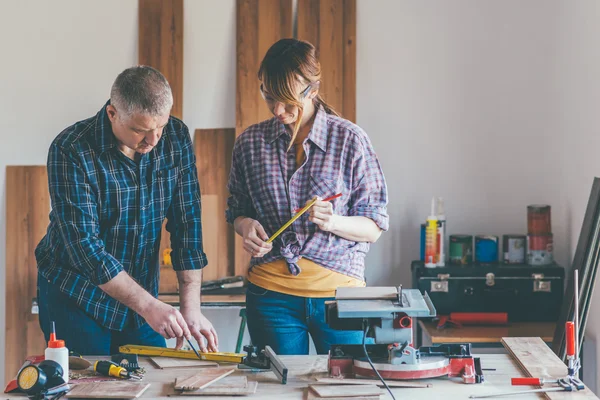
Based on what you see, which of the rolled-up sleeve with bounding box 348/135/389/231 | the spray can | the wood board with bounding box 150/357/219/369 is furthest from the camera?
the spray can

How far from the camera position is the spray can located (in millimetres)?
3559

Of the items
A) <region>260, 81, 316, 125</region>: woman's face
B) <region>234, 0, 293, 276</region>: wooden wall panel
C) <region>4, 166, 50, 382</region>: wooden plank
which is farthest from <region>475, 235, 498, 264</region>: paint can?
<region>4, 166, 50, 382</region>: wooden plank

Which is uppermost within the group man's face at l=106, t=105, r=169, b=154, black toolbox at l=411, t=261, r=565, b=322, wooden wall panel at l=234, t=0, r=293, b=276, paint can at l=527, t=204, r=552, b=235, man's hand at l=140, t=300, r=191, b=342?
wooden wall panel at l=234, t=0, r=293, b=276

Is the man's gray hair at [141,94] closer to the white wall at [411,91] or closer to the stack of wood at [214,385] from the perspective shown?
the stack of wood at [214,385]

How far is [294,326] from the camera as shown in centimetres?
231

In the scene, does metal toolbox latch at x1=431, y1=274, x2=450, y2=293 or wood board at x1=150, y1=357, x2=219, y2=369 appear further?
metal toolbox latch at x1=431, y1=274, x2=450, y2=293

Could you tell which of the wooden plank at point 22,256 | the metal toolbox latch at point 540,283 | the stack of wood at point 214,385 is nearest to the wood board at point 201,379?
the stack of wood at point 214,385

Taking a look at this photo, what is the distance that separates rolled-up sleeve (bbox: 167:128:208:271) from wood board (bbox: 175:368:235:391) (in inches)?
18.1

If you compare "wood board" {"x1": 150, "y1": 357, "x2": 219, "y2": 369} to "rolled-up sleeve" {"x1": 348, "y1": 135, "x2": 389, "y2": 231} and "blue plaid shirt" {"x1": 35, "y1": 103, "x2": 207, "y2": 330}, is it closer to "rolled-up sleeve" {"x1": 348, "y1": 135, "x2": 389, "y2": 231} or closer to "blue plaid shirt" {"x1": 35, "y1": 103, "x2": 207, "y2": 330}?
"blue plaid shirt" {"x1": 35, "y1": 103, "x2": 207, "y2": 330}

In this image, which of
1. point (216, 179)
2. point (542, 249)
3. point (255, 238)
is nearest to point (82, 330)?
point (255, 238)

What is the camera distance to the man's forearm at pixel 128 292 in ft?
7.00

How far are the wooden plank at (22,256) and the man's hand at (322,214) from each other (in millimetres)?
2022

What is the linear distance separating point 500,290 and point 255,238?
1590 millimetres

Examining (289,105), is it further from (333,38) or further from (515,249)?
(515,249)
